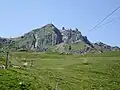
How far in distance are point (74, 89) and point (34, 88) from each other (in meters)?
15.6

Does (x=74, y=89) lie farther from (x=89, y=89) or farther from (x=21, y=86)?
(x=21, y=86)

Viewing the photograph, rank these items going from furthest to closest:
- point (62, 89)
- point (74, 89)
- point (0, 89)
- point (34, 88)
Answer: point (74, 89) < point (62, 89) < point (34, 88) < point (0, 89)

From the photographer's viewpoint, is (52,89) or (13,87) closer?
(13,87)

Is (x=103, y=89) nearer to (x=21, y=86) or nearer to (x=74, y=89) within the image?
(x=74, y=89)

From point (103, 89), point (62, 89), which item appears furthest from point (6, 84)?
point (103, 89)

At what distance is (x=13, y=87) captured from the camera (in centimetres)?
5494

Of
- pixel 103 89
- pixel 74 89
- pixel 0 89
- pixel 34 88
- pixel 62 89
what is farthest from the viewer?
pixel 103 89

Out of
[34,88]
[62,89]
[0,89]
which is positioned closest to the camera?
[0,89]

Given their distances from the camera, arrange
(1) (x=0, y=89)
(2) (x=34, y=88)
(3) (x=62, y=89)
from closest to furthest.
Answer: (1) (x=0, y=89) < (2) (x=34, y=88) < (3) (x=62, y=89)

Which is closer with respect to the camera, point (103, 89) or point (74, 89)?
point (74, 89)

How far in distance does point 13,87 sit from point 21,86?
352 cm

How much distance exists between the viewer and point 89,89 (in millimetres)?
76375

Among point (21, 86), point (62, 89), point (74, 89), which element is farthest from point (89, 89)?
point (21, 86)

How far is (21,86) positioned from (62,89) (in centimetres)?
1164
